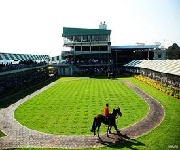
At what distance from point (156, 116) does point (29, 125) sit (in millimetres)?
12923

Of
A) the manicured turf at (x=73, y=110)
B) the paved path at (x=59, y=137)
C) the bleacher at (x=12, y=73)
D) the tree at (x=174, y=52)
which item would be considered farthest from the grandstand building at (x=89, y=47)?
the paved path at (x=59, y=137)

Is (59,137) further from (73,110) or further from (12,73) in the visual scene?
(12,73)

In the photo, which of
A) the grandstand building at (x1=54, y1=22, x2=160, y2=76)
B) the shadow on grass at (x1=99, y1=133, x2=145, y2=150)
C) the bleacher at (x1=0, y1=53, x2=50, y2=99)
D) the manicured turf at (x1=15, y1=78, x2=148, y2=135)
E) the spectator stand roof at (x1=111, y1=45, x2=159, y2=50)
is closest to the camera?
the shadow on grass at (x1=99, y1=133, x2=145, y2=150)

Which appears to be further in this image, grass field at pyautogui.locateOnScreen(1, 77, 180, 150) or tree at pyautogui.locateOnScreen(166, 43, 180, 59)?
tree at pyautogui.locateOnScreen(166, 43, 180, 59)

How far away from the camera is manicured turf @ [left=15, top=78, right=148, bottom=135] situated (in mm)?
26016

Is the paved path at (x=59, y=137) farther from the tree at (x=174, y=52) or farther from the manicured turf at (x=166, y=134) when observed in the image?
the tree at (x=174, y=52)

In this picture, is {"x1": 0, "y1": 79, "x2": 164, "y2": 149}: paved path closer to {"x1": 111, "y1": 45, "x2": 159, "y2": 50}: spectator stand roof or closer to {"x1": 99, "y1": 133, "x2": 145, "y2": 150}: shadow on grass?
{"x1": 99, "y1": 133, "x2": 145, "y2": 150}: shadow on grass

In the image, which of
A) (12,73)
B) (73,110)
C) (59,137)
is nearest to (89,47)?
(12,73)

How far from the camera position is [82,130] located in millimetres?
24391

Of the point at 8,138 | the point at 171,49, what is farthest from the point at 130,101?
the point at 171,49

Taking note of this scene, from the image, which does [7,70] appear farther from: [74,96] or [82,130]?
[82,130]

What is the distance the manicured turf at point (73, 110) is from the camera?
85.4ft

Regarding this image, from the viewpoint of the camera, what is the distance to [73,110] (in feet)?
Result: 109

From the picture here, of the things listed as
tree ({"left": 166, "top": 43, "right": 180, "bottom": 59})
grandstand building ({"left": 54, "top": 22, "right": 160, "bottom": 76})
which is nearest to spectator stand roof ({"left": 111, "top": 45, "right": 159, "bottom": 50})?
grandstand building ({"left": 54, "top": 22, "right": 160, "bottom": 76})
